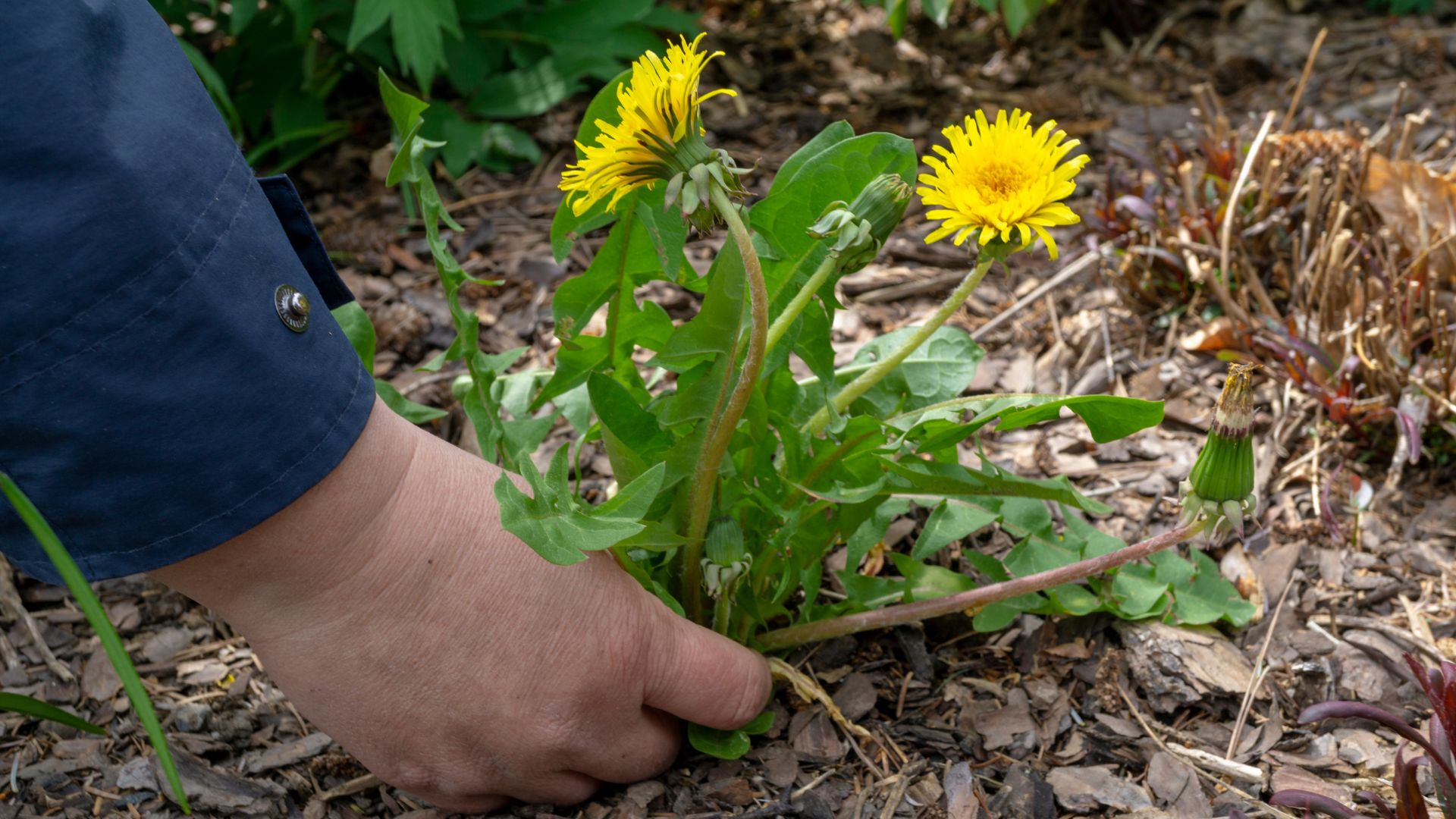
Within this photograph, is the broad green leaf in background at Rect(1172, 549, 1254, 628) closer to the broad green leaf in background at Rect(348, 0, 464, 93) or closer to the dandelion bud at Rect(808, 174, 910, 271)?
the dandelion bud at Rect(808, 174, 910, 271)

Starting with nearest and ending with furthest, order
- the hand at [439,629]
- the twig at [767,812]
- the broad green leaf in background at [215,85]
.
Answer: the hand at [439,629], the twig at [767,812], the broad green leaf in background at [215,85]

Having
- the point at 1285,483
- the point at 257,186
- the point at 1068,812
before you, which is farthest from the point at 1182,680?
the point at 257,186

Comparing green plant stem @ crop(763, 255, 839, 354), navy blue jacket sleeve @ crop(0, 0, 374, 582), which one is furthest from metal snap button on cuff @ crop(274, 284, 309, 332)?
green plant stem @ crop(763, 255, 839, 354)

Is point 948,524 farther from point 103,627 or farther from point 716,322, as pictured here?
point 103,627

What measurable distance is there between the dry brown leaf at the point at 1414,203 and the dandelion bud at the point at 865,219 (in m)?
1.34

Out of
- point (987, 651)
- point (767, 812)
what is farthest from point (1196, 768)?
point (767, 812)

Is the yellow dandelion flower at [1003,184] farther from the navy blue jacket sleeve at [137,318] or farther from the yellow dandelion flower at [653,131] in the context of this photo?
the navy blue jacket sleeve at [137,318]

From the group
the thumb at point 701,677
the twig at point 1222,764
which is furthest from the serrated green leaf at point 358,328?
the twig at point 1222,764

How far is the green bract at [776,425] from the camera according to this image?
119 cm

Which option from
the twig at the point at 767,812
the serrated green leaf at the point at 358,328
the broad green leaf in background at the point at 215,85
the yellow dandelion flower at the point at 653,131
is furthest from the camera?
the broad green leaf in background at the point at 215,85

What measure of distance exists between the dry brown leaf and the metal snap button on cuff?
5.99 ft

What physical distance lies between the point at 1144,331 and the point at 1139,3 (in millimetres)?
1448

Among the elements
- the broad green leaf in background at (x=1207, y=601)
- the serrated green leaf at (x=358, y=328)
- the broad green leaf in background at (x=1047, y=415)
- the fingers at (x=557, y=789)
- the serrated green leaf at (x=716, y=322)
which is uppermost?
the serrated green leaf at (x=716, y=322)

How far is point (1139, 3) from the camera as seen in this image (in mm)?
3213
